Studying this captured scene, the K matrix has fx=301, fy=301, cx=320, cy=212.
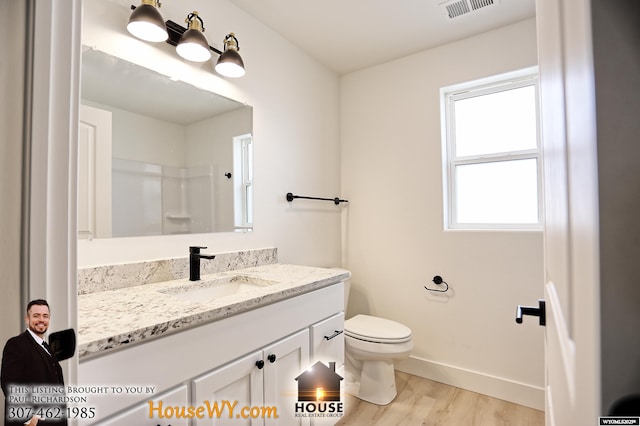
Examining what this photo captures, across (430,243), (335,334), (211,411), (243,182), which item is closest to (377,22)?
(243,182)

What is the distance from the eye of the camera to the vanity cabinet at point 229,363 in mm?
807

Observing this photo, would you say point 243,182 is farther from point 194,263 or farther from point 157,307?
point 157,307

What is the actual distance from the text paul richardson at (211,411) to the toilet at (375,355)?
831 millimetres

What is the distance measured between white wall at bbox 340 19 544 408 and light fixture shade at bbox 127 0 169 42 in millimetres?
1689

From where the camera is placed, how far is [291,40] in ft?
7.32

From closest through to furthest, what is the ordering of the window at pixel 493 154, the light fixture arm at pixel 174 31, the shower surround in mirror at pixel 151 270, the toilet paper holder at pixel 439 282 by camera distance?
the shower surround in mirror at pixel 151 270 < the light fixture arm at pixel 174 31 < the window at pixel 493 154 < the toilet paper holder at pixel 439 282

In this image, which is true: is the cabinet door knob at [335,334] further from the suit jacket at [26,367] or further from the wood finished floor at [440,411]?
the suit jacket at [26,367]

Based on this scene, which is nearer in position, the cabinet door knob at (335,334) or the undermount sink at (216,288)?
the undermount sink at (216,288)

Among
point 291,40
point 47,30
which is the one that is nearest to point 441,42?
point 291,40

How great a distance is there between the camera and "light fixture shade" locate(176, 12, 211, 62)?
4.80ft

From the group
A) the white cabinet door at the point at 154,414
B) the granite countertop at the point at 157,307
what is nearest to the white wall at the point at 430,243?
the granite countertop at the point at 157,307

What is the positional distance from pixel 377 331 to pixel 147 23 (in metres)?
2.08

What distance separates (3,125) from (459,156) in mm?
2437

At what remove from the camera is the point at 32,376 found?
500 millimetres
